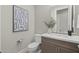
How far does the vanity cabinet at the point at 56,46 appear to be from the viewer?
1276 millimetres

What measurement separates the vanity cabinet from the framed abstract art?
0.38m

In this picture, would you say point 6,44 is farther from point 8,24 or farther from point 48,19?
point 48,19

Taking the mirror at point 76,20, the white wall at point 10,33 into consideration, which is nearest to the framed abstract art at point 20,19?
the white wall at point 10,33

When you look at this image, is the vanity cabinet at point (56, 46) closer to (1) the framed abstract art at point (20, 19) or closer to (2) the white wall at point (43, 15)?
(2) the white wall at point (43, 15)

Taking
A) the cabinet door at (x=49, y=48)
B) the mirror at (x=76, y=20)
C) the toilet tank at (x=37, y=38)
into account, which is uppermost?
the mirror at (x=76, y=20)

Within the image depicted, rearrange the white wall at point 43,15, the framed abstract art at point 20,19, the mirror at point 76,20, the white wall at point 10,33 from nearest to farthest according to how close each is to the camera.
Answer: the white wall at point 10,33
the framed abstract art at point 20,19
the white wall at point 43,15
the mirror at point 76,20

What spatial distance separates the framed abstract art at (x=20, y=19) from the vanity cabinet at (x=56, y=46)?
15.0 inches

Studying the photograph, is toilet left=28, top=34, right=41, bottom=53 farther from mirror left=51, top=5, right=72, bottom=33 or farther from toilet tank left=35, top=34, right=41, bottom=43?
mirror left=51, top=5, right=72, bottom=33

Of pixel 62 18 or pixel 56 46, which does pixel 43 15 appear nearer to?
pixel 62 18

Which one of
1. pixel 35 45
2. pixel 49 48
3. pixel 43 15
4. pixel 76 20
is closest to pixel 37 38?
pixel 35 45

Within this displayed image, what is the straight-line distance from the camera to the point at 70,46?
4.27 feet

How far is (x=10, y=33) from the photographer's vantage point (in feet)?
4.33

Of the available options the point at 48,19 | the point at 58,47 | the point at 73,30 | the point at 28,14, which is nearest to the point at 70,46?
the point at 58,47

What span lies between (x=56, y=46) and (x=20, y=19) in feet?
2.33
